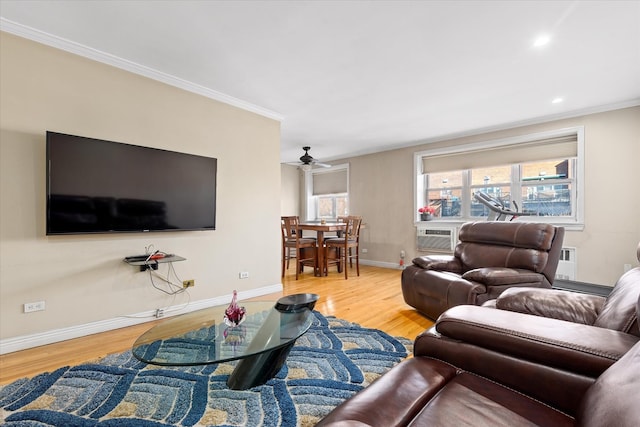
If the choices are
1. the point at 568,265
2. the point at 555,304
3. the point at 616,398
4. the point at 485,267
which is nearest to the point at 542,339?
the point at 616,398

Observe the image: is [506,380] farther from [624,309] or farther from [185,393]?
[185,393]

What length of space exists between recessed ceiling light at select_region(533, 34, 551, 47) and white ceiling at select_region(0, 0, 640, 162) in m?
0.04

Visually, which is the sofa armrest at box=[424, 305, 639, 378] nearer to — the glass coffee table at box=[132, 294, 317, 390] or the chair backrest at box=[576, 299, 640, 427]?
the chair backrest at box=[576, 299, 640, 427]

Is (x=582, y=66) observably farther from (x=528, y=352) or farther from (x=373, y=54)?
(x=528, y=352)

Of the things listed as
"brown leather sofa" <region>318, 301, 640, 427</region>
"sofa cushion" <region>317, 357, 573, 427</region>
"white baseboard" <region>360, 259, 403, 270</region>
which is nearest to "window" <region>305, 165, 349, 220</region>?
"white baseboard" <region>360, 259, 403, 270</region>

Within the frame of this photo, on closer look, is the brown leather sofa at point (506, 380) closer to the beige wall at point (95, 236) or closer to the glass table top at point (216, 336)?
the glass table top at point (216, 336)

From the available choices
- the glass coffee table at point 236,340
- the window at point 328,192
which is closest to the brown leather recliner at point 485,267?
the glass coffee table at point 236,340

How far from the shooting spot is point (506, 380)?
1094 mm

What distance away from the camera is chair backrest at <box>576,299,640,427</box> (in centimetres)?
59

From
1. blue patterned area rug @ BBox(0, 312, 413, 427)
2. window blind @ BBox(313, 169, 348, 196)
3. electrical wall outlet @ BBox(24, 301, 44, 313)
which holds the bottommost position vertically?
blue patterned area rug @ BBox(0, 312, 413, 427)

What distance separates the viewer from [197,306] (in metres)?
3.32

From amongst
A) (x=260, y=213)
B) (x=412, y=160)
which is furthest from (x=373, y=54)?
(x=412, y=160)

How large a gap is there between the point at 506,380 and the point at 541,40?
8.75ft

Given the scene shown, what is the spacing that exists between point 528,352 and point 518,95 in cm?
348
